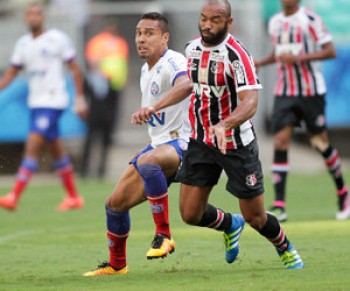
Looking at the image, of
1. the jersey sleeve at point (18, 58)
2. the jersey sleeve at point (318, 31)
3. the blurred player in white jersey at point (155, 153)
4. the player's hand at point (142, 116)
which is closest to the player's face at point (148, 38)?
the blurred player in white jersey at point (155, 153)

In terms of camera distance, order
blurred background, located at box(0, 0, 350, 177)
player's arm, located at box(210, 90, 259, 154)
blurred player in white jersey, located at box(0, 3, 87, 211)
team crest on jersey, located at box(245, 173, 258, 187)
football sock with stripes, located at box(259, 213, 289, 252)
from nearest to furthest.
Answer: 1. player's arm, located at box(210, 90, 259, 154)
2. team crest on jersey, located at box(245, 173, 258, 187)
3. football sock with stripes, located at box(259, 213, 289, 252)
4. blurred player in white jersey, located at box(0, 3, 87, 211)
5. blurred background, located at box(0, 0, 350, 177)

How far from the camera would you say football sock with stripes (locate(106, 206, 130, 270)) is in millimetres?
9461

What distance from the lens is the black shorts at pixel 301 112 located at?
45.8 ft

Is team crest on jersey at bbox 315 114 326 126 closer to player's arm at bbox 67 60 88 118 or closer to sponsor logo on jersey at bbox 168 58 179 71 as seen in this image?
player's arm at bbox 67 60 88 118

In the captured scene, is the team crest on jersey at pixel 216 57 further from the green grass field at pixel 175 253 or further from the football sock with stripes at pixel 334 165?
the football sock with stripes at pixel 334 165

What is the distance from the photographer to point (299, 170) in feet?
73.3

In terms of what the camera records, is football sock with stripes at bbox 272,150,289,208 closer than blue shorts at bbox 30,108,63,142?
Yes

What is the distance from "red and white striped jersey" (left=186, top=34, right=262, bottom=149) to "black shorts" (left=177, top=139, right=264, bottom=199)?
7cm

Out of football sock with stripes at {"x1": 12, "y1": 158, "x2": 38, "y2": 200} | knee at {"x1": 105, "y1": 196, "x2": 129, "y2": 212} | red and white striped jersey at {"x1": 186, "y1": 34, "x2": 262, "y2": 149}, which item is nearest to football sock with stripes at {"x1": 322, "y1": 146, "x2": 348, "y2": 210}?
football sock with stripes at {"x1": 12, "y1": 158, "x2": 38, "y2": 200}

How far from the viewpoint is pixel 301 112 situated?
554 inches

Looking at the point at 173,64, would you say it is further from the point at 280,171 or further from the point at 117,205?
the point at 280,171

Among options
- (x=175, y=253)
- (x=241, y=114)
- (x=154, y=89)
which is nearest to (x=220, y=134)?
(x=241, y=114)

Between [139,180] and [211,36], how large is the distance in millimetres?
1452

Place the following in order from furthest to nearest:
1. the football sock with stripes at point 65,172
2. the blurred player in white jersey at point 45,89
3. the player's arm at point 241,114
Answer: the football sock with stripes at point 65,172 < the blurred player in white jersey at point 45,89 < the player's arm at point 241,114
